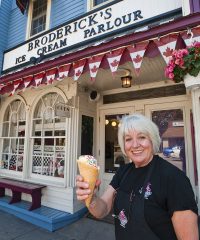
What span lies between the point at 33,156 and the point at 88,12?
418 centimetres

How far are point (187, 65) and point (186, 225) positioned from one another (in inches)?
81.7

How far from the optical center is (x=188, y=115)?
455 cm

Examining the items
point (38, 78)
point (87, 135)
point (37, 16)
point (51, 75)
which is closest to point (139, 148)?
point (51, 75)

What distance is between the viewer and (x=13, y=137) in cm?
680

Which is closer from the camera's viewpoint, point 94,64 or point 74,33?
point 94,64

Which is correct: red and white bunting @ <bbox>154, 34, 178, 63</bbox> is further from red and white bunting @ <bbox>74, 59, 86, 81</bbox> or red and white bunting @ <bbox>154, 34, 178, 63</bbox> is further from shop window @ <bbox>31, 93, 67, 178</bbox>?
shop window @ <bbox>31, 93, 67, 178</bbox>

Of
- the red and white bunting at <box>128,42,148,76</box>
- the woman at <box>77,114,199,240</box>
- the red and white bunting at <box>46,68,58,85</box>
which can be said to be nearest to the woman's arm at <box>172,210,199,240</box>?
the woman at <box>77,114,199,240</box>

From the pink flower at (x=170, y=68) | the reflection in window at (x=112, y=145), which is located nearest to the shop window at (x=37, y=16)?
the reflection in window at (x=112, y=145)

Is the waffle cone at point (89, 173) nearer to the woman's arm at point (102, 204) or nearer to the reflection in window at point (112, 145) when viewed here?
the woman's arm at point (102, 204)

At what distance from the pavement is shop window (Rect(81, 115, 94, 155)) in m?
1.63

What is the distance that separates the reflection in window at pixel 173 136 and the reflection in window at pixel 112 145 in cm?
115

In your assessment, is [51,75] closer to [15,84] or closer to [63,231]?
[15,84]

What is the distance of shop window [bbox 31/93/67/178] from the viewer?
5531 millimetres

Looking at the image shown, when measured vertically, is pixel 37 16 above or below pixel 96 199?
above
